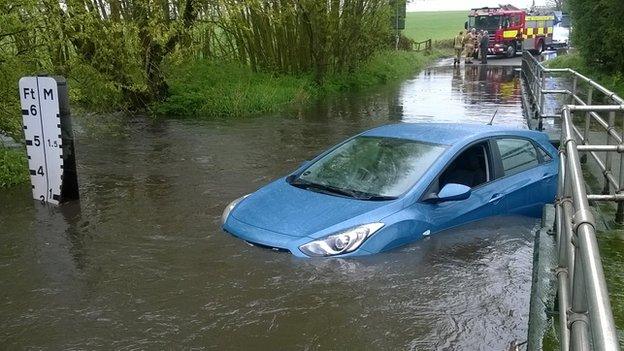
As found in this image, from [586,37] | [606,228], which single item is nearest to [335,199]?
[606,228]

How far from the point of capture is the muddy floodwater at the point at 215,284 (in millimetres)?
4645

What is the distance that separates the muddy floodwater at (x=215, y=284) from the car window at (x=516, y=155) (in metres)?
0.58

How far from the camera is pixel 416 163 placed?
6.38 metres

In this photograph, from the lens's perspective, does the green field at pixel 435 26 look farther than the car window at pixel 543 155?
Yes

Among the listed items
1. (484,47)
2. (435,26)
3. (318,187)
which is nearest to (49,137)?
(318,187)

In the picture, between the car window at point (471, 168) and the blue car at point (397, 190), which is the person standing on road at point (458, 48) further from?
the car window at point (471, 168)

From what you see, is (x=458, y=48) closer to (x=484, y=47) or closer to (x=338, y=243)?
(x=484, y=47)

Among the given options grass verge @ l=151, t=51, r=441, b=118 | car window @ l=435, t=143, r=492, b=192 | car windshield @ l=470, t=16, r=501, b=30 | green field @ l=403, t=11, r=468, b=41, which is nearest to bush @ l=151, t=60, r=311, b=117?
grass verge @ l=151, t=51, r=441, b=118

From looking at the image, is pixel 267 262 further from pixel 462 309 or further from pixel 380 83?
pixel 380 83

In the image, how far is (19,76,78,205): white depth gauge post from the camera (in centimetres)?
796

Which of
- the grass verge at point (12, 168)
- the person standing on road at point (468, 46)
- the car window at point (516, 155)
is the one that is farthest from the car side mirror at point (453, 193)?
the person standing on road at point (468, 46)

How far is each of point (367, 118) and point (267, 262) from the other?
12.1 metres

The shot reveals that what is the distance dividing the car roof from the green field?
2269 inches

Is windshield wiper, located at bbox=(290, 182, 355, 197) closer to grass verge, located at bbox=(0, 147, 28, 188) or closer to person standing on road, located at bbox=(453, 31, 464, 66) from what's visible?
grass verge, located at bbox=(0, 147, 28, 188)
